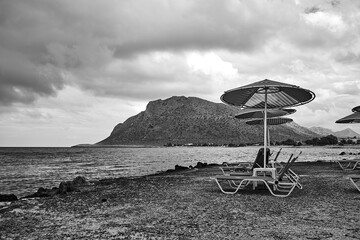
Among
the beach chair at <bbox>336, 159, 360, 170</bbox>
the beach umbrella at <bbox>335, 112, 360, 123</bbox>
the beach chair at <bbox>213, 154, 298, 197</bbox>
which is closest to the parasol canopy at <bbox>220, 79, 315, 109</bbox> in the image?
the beach chair at <bbox>213, 154, 298, 197</bbox>

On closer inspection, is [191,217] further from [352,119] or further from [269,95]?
[352,119]

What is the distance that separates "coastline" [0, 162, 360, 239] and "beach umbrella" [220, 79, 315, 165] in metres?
2.41

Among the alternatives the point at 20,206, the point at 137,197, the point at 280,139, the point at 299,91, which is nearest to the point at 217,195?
the point at 137,197

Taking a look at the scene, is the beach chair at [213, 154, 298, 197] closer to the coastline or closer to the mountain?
the coastline

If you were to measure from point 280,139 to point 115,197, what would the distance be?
477 ft

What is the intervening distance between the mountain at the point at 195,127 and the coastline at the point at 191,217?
394 ft

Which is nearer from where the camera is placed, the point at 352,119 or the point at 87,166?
the point at 352,119

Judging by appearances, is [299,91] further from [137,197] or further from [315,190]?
[137,197]

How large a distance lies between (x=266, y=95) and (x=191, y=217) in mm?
4708

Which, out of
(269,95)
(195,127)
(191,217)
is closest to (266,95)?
(269,95)

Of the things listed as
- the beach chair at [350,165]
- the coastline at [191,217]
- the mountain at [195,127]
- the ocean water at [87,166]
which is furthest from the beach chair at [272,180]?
the mountain at [195,127]

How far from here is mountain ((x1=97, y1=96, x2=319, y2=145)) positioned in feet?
480

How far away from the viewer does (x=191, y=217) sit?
6035mm

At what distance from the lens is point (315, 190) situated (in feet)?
31.1
